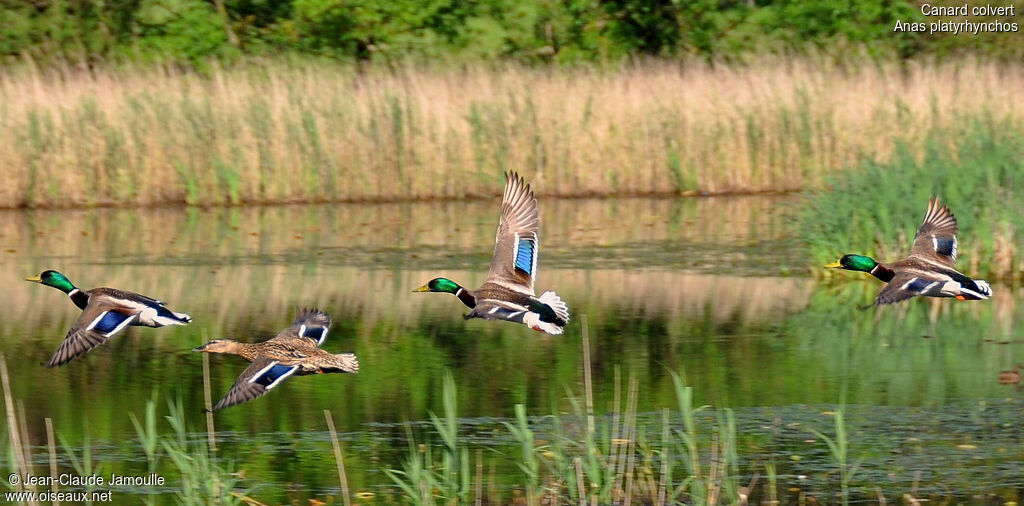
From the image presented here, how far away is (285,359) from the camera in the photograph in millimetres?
5395

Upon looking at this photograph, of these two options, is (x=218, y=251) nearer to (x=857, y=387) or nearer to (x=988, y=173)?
(x=988, y=173)

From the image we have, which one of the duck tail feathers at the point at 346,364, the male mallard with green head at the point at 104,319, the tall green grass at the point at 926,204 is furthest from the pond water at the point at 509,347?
the duck tail feathers at the point at 346,364

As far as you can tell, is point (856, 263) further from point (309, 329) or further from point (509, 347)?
point (509, 347)

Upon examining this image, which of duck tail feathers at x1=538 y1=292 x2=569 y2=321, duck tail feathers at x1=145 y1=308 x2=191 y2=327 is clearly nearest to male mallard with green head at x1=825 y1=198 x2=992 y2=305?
duck tail feathers at x1=538 y1=292 x2=569 y2=321

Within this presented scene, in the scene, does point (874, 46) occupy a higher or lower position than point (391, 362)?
higher

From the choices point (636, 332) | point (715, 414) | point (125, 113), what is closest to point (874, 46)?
point (125, 113)

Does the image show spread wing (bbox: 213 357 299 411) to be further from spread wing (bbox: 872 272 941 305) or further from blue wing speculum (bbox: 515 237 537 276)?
spread wing (bbox: 872 272 941 305)

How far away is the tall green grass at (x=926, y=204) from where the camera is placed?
11555 millimetres

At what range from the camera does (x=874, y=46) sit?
27500 millimetres

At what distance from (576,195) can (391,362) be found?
9.23 metres

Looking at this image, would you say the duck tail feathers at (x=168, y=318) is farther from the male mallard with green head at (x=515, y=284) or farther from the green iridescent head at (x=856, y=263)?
the green iridescent head at (x=856, y=263)

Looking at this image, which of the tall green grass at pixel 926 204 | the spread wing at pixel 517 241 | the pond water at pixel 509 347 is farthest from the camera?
the tall green grass at pixel 926 204

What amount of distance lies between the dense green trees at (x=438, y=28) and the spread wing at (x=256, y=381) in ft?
71.5

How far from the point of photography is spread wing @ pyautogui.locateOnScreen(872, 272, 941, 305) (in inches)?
216
